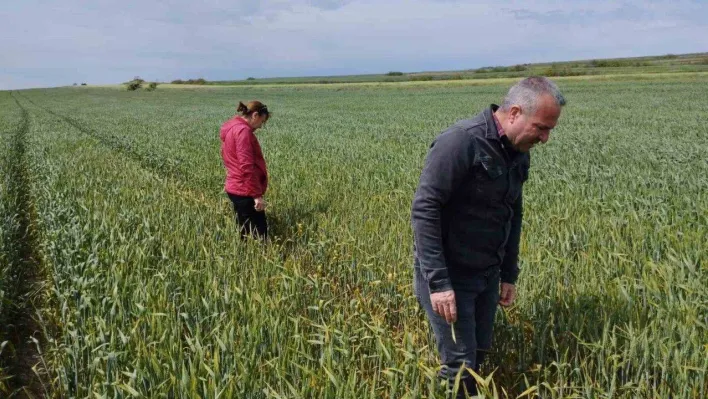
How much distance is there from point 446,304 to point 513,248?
0.78 m

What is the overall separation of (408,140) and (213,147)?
5.29 meters

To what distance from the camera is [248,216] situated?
600 cm

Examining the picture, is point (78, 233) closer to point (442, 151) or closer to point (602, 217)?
point (442, 151)

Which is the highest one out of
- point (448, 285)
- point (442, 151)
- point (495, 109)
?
point (495, 109)

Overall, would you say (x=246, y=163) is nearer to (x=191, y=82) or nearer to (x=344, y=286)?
(x=344, y=286)

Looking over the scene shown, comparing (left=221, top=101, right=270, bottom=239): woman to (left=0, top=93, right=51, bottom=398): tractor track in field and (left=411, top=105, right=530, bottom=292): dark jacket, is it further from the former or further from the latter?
(left=411, top=105, right=530, bottom=292): dark jacket

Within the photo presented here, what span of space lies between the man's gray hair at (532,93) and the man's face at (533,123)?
2cm

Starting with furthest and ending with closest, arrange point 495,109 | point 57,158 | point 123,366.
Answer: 1. point 57,158
2. point 123,366
3. point 495,109

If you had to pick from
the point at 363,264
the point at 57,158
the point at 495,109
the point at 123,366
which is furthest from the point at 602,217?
the point at 57,158

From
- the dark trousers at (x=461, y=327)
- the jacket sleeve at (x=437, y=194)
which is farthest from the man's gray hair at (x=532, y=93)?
the dark trousers at (x=461, y=327)

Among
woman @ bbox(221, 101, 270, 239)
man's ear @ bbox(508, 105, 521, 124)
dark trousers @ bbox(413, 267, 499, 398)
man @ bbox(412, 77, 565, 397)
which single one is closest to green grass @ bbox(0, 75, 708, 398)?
dark trousers @ bbox(413, 267, 499, 398)

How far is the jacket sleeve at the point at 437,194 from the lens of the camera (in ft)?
8.05

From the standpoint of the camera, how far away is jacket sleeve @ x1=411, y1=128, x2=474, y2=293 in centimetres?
246

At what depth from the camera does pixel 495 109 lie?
8.66 ft
